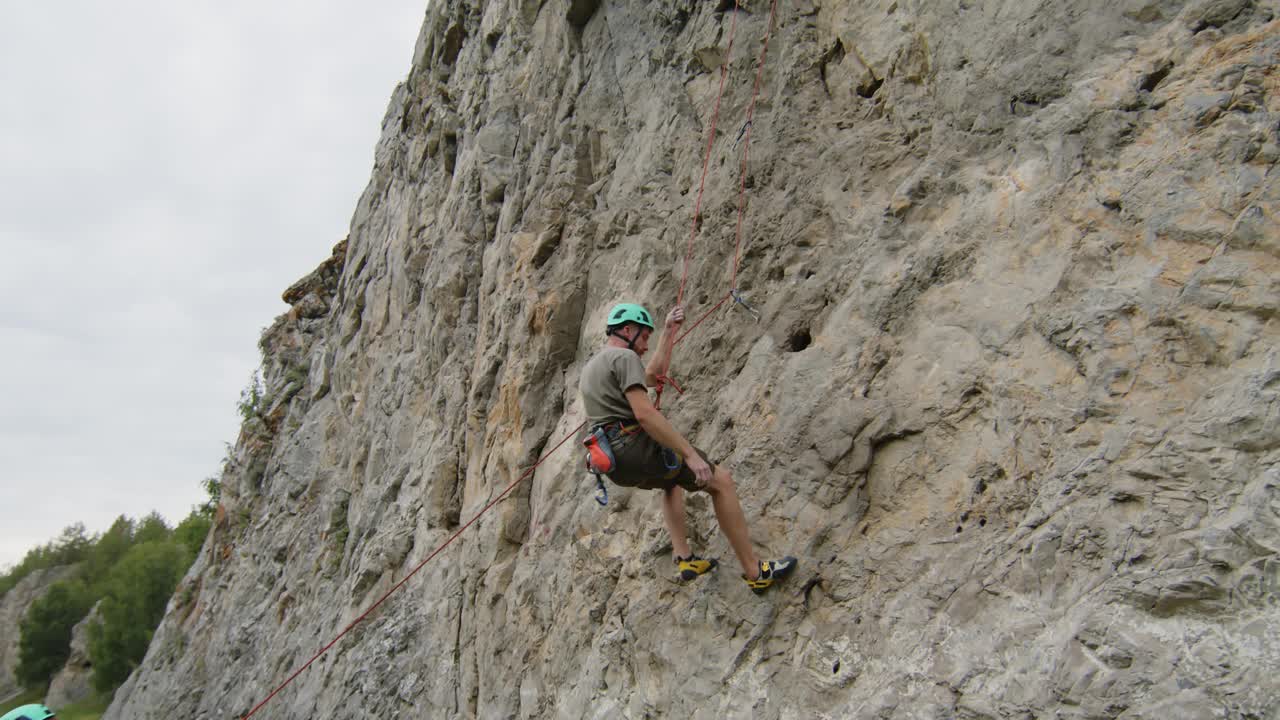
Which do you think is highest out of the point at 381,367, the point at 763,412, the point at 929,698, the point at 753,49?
the point at 381,367

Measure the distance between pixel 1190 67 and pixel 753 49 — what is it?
329 centimetres

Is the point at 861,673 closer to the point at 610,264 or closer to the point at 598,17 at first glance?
the point at 610,264

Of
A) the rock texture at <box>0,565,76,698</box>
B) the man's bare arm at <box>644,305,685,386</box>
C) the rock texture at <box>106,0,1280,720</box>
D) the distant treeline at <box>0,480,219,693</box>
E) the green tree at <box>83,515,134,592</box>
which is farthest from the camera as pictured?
the green tree at <box>83,515,134,592</box>

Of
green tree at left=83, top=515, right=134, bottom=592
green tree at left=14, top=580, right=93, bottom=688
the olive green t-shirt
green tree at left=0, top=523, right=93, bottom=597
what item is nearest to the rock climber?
the olive green t-shirt

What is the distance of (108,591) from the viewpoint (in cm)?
4656

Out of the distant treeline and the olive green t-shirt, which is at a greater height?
the distant treeline

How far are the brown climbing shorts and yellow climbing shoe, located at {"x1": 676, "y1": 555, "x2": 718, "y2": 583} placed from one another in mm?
504

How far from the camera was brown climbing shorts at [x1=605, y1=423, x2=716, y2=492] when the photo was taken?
446 cm

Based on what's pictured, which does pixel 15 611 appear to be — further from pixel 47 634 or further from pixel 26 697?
pixel 26 697

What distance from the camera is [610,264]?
726 cm

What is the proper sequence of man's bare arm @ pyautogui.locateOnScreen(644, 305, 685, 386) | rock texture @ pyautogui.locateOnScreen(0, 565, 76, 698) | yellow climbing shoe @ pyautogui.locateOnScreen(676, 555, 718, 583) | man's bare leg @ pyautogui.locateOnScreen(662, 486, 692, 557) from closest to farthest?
yellow climbing shoe @ pyautogui.locateOnScreen(676, 555, 718, 583), man's bare leg @ pyautogui.locateOnScreen(662, 486, 692, 557), man's bare arm @ pyautogui.locateOnScreen(644, 305, 685, 386), rock texture @ pyautogui.locateOnScreen(0, 565, 76, 698)

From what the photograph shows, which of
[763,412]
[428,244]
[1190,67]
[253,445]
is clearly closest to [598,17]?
[428,244]

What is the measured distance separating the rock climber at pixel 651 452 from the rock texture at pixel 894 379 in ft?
0.65

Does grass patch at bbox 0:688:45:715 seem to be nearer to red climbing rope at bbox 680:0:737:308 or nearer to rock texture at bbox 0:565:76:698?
rock texture at bbox 0:565:76:698
